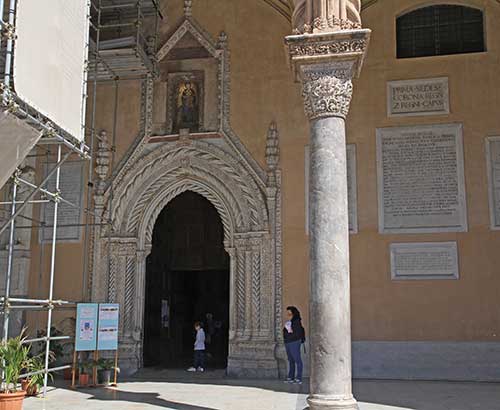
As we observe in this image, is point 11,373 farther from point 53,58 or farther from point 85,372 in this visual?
point 53,58

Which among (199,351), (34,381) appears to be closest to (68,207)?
(199,351)

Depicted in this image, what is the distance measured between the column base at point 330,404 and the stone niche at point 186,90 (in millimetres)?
6740

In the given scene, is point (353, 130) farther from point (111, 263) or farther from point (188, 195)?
point (111, 263)

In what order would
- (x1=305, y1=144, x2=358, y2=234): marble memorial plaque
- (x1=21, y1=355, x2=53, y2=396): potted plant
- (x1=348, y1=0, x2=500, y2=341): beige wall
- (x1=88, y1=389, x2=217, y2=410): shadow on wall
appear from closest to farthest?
(x1=88, y1=389, x2=217, y2=410): shadow on wall
(x1=21, y1=355, x2=53, y2=396): potted plant
(x1=348, y1=0, x2=500, y2=341): beige wall
(x1=305, y1=144, x2=358, y2=234): marble memorial plaque

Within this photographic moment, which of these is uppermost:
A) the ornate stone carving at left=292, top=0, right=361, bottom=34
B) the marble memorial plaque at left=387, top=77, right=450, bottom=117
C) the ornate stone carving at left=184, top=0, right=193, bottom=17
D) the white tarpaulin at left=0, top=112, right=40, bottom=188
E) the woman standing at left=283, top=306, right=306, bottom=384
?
the ornate stone carving at left=184, top=0, right=193, bottom=17

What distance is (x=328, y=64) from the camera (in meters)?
7.18

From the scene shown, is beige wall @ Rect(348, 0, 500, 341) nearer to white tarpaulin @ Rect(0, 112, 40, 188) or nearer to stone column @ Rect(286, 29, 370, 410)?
stone column @ Rect(286, 29, 370, 410)


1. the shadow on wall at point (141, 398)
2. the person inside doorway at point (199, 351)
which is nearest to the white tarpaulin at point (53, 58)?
the shadow on wall at point (141, 398)

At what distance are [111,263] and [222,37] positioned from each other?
4.88 m

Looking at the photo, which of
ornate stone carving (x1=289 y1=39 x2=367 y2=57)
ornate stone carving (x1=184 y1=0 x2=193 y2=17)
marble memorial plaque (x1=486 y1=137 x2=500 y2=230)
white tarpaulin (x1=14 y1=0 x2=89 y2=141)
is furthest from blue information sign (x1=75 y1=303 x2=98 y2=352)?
marble memorial plaque (x1=486 y1=137 x2=500 y2=230)

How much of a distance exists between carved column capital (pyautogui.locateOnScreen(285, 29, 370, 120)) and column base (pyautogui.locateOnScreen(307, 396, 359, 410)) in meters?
3.10

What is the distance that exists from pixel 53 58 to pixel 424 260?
267 inches

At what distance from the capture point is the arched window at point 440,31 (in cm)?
1157

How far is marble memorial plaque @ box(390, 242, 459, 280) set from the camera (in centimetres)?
1064
